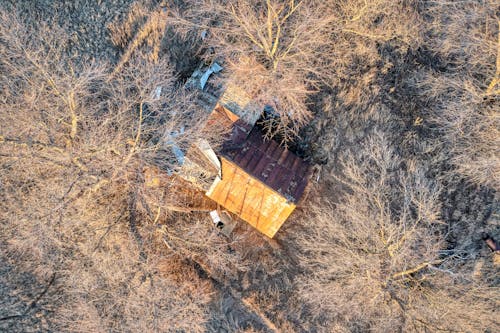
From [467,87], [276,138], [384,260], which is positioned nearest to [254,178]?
[276,138]

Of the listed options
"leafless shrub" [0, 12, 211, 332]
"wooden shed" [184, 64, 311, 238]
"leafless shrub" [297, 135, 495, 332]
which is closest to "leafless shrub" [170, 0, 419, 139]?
"wooden shed" [184, 64, 311, 238]

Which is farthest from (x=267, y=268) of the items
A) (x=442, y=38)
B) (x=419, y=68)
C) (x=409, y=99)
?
(x=442, y=38)

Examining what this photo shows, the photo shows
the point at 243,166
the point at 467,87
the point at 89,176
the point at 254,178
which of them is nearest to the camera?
the point at 89,176

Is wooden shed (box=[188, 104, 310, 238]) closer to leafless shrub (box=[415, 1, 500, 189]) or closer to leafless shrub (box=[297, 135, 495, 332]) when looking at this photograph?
leafless shrub (box=[297, 135, 495, 332])

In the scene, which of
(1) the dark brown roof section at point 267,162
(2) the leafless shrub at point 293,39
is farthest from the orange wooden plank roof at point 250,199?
(2) the leafless shrub at point 293,39

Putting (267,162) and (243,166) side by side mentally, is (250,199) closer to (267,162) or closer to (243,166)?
(243,166)

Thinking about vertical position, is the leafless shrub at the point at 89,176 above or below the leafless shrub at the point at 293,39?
below

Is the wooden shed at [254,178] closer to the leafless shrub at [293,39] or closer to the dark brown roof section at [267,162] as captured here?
the dark brown roof section at [267,162]
